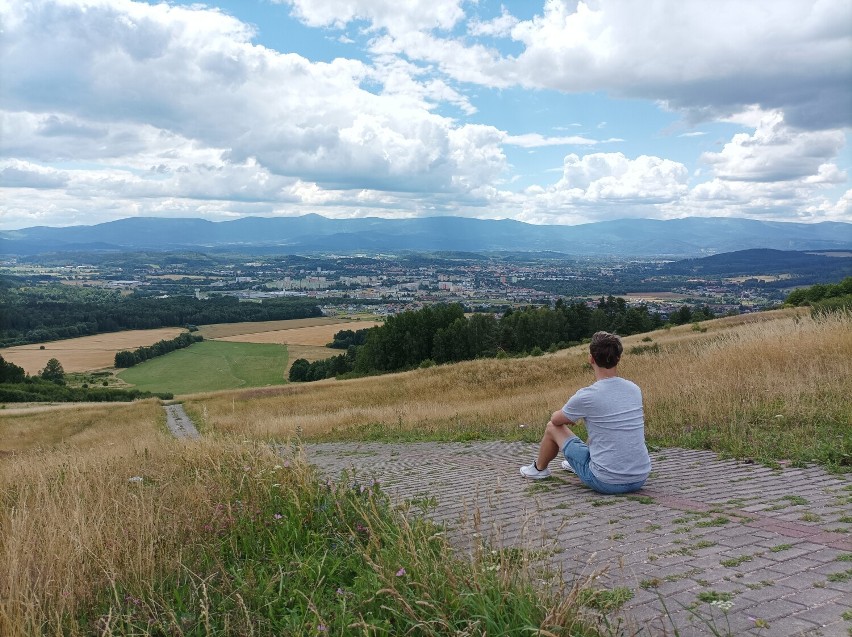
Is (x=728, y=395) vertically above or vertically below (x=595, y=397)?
below

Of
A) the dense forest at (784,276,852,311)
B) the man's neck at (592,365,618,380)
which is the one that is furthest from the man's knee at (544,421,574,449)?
the dense forest at (784,276,852,311)

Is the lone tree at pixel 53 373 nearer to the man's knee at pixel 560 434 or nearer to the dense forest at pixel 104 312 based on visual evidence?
the dense forest at pixel 104 312

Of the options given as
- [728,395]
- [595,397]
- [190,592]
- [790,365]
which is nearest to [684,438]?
[728,395]

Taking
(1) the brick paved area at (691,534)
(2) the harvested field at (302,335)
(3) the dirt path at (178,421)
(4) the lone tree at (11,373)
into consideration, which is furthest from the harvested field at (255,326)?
(1) the brick paved area at (691,534)

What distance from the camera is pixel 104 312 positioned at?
10619cm

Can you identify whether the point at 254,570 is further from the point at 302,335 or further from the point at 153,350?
the point at 302,335

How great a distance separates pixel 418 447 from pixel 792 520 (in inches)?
300

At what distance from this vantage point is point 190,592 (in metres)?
3.81

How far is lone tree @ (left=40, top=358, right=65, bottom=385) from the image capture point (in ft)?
211

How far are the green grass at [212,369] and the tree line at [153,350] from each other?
1.37 metres

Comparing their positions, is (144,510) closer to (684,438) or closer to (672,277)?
(684,438)

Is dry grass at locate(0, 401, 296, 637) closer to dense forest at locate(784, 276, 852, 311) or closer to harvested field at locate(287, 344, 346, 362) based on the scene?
dense forest at locate(784, 276, 852, 311)

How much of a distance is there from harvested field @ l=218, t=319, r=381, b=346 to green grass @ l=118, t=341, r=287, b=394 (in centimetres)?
355

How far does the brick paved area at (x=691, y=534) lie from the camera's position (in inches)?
129
